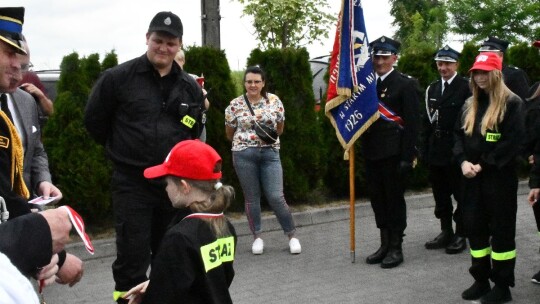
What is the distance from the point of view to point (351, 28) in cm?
794

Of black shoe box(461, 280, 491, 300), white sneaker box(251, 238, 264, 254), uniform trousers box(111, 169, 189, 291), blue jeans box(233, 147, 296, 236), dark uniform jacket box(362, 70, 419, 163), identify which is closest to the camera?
uniform trousers box(111, 169, 189, 291)

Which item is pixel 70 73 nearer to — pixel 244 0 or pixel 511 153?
pixel 511 153

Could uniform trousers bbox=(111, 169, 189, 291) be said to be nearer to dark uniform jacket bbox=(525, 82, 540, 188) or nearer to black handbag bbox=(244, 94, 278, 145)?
black handbag bbox=(244, 94, 278, 145)

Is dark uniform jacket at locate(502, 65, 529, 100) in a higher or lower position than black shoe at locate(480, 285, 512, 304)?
higher

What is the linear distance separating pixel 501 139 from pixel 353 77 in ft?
6.29

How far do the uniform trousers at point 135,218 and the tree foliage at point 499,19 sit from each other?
23.5 metres

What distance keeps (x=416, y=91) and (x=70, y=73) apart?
384 cm

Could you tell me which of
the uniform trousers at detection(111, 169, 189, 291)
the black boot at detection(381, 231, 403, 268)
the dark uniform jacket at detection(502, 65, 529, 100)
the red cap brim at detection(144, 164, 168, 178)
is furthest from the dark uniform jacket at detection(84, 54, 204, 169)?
the dark uniform jacket at detection(502, 65, 529, 100)

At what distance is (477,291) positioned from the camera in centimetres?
669

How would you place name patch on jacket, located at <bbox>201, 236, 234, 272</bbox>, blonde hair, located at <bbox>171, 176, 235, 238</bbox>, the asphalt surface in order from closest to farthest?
name patch on jacket, located at <bbox>201, 236, 234, 272</bbox> < blonde hair, located at <bbox>171, 176, 235, 238</bbox> < the asphalt surface

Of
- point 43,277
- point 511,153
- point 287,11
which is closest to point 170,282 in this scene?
point 43,277

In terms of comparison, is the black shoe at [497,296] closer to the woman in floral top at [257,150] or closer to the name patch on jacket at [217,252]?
the woman in floral top at [257,150]

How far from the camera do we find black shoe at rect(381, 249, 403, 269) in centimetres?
775

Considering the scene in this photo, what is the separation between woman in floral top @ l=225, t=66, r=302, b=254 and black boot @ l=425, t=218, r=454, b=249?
1391 millimetres
